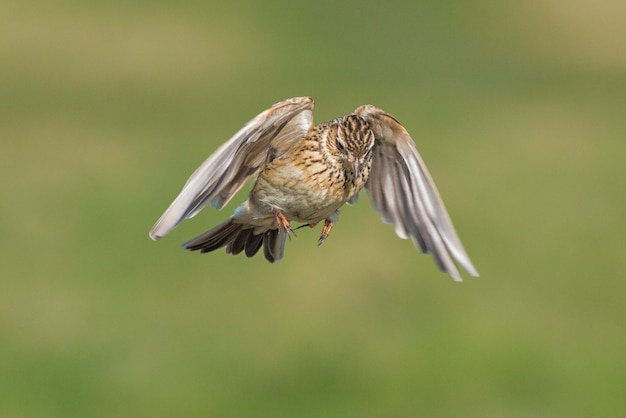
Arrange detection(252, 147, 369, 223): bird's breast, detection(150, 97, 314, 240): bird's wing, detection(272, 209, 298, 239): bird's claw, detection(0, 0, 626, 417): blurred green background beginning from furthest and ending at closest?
1. detection(0, 0, 626, 417): blurred green background
2. detection(252, 147, 369, 223): bird's breast
3. detection(272, 209, 298, 239): bird's claw
4. detection(150, 97, 314, 240): bird's wing

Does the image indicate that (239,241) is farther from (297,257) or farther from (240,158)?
(297,257)

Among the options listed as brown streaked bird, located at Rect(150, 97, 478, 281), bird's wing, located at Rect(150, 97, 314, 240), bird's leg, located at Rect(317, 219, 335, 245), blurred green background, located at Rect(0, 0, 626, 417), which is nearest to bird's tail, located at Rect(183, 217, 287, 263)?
brown streaked bird, located at Rect(150, 97, 478, 281)

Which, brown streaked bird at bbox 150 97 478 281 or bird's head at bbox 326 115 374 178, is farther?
bird's head at bbox 326 115 374 178

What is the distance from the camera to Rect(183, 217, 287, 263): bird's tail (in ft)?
24.3

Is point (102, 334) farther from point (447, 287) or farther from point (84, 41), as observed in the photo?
point (84, 41)

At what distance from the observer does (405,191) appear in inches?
285

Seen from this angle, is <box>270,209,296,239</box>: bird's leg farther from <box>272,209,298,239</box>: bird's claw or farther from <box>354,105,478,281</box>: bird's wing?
<box>354,105,478,281</box>: bird's wing

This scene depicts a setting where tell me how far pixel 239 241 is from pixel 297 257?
627cm

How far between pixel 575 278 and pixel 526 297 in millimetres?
730

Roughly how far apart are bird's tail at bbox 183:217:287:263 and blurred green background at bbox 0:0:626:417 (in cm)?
388

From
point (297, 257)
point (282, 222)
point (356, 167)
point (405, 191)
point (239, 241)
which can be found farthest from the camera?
point (297, 257)

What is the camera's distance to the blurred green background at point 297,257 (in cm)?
1177

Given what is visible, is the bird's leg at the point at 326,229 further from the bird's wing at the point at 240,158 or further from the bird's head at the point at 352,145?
the bird's wing at the point at 240,158

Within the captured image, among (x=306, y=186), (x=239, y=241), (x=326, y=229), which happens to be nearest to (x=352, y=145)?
(x=306, y=186)
